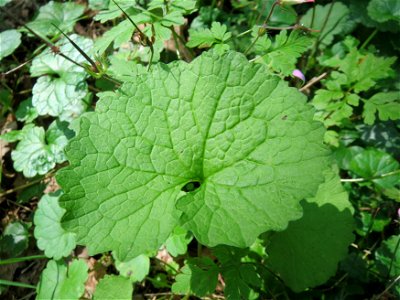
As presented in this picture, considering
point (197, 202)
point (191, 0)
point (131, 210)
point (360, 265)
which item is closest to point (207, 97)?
point (197, 202)

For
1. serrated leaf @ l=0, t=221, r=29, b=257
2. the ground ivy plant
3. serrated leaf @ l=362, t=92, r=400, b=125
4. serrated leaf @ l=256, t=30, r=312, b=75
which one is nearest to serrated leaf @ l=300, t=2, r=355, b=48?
the ground ivy plant

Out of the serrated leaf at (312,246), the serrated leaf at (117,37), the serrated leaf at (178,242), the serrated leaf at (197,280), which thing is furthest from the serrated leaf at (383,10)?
the serrated leaf at (197,280)

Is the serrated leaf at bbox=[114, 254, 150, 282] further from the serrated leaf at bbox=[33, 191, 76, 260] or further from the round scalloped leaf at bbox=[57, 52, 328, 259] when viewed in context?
the round scalloped leaf at bbox=[57, 52, 328, 259]

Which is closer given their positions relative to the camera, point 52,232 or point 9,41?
point 52,232

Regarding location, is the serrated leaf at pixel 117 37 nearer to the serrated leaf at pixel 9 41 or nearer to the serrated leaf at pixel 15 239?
the serrated leaf at pixel 9 41

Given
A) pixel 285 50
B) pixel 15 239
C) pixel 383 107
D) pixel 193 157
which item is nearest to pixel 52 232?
pixel 15 239

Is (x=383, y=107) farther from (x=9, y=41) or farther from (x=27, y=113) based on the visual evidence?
(x=9, y=41)
